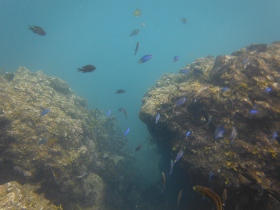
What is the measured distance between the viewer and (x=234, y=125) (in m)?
6.81

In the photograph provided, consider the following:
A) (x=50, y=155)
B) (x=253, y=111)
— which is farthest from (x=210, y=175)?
(x=50, y=155)

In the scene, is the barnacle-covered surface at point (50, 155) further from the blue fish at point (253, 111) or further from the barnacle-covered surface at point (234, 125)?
the blue fish at point (253, 111)

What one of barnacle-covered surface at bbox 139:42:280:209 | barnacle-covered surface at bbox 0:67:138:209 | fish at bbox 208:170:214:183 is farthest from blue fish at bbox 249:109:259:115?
barnacle-covered surface at bbox 0:67:138:209

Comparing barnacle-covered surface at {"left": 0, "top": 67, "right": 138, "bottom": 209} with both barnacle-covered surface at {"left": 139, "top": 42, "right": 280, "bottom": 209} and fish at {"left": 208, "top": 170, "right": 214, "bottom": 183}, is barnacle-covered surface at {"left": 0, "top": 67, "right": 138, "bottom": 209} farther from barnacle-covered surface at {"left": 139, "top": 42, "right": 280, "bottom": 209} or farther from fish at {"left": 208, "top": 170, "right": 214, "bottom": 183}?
fish at {"left": 208, "top": 170, "right": 214, "bottom": 183}

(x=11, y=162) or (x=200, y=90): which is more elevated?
(x=200, y=90)

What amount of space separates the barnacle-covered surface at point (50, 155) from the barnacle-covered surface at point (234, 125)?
4262 millimetres

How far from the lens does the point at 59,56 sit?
171 meters

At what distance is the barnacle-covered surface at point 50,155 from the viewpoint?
25.7 ft

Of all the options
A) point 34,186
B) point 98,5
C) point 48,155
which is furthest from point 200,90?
point 98,5

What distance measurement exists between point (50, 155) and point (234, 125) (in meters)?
7.55

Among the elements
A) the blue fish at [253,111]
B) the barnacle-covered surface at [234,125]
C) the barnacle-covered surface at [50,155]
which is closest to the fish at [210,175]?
the barnacle-covered surface at [234,125]

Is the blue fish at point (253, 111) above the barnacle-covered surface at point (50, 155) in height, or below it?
above

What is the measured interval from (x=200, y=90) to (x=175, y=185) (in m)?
6.12

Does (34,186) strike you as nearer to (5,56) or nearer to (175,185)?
(175,185)
